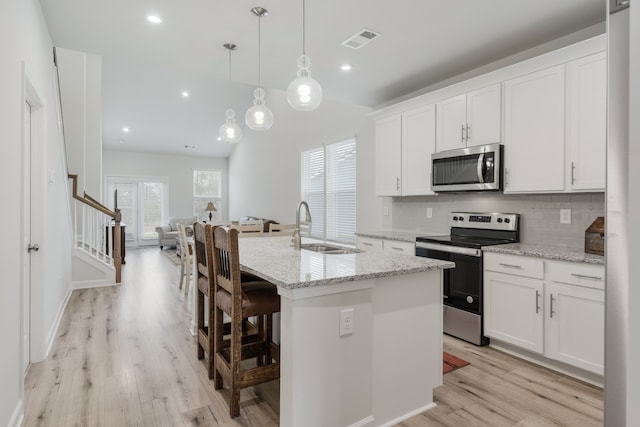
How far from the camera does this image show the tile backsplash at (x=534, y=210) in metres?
2.88

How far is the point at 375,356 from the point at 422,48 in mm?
2725

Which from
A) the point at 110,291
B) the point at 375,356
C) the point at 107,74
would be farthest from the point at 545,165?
the point at 107,74

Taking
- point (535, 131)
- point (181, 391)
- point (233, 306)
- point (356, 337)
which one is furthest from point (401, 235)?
point (181, 391)

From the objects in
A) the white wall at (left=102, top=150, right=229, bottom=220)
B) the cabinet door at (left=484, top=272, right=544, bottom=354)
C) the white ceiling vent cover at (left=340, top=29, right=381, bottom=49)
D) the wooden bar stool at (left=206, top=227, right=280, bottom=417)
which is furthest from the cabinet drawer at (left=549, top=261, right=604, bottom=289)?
the white wall at (left=102, top=150, right=229, bottom=220)

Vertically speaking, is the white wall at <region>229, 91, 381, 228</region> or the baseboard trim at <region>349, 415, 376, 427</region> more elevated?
the white wall at <region>229, 91, 381, 228</region>

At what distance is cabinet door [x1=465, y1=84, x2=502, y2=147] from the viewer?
3.19 meters

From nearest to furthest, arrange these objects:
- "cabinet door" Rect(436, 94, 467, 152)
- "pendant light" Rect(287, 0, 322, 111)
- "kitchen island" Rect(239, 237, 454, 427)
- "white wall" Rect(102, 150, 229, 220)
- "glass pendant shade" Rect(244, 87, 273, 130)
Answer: "kitchen island" Rect(239, 237, 454, 427)
"pendant light" Rect(287, 0, 322, 111)
"glass pendant shade" Rect(244, 87, 273, 130)
"cabinet door" Rect(436, 94, 467, 152)
"white wall" Rect(102, 150, 229, 220)

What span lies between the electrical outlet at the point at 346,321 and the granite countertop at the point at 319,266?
0.58 ft

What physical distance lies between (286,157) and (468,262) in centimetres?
507

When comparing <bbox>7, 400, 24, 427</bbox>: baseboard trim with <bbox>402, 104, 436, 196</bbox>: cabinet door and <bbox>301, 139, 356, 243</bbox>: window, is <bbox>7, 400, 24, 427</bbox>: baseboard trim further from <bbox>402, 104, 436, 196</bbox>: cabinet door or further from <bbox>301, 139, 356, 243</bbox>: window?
<bbox>301, 139, 356, 243</bbox>: window

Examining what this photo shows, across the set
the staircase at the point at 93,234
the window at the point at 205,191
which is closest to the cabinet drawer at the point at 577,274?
the staircase at the point at 93,234

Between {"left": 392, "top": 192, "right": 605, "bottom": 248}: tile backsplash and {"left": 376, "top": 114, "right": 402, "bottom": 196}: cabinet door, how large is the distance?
428 millimetres

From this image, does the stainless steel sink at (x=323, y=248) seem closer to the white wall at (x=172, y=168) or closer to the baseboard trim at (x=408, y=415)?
the baseboard trim at (x=408, y=415)

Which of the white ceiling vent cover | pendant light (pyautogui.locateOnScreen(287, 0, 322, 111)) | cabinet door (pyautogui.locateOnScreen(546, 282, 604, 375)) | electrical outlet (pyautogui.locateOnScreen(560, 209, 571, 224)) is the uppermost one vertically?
the white ceiling vent cover
